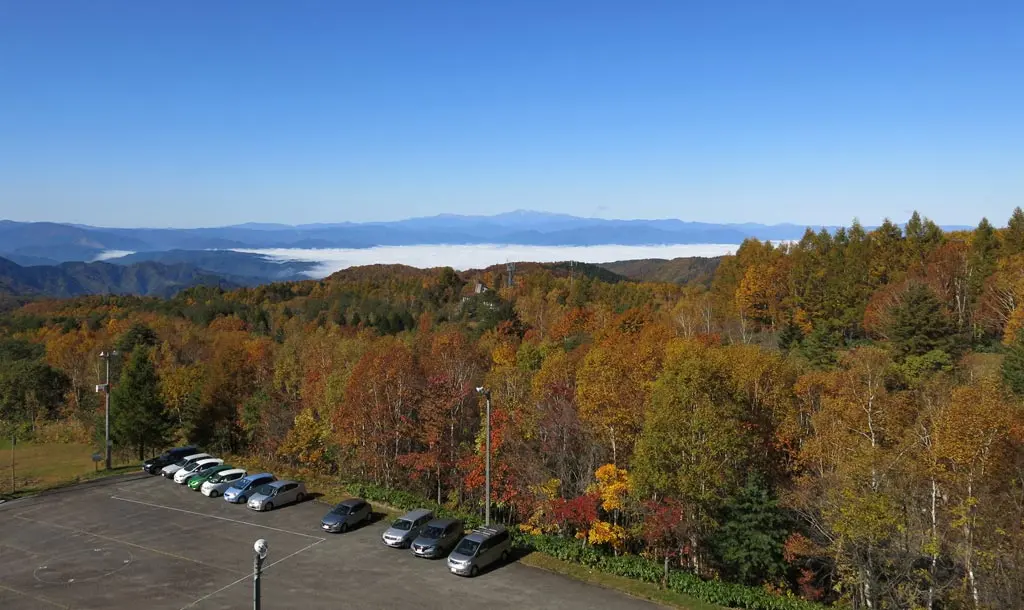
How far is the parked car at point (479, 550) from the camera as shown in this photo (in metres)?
24.5

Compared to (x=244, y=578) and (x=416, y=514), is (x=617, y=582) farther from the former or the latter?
(x=244, y=578)

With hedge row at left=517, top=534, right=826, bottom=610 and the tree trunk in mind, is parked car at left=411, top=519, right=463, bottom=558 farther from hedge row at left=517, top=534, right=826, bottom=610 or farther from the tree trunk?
the tree trunk

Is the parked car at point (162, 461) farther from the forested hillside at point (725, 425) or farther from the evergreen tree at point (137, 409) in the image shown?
the evergreen tree at point (137, 409)

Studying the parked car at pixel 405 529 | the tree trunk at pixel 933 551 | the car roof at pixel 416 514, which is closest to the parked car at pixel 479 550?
the parked car at pixel 405 529

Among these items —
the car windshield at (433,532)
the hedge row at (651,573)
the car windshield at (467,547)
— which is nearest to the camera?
the hedge row at (651,573)

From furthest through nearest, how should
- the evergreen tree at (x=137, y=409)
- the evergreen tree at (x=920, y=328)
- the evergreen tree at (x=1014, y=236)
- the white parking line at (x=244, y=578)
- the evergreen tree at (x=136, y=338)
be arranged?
the evergreen tree at (x=136, y=338) → the evergreen tree at (x=1014, y=236) → the evergreen tree at (x=920, y=328) → the evergreen tree at (x=137, y=409) → the white parking line at (x=244, y=578)

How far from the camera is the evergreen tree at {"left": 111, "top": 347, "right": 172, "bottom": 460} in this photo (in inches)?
1778

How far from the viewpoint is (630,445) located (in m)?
34.4

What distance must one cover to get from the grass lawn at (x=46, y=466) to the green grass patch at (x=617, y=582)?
3007 centimetres

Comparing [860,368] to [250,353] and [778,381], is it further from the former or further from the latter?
[250,353]

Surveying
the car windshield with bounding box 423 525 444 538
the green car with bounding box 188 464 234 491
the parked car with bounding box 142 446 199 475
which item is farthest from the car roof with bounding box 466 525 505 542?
the parked car with bounding box 142 446 199 475

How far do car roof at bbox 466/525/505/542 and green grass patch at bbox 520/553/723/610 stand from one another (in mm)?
1640

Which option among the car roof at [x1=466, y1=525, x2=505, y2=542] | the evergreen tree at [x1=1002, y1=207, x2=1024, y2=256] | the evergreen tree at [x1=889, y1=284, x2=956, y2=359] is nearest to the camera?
the car roof at [x1=466, y1=525, x2=505, y2=542]

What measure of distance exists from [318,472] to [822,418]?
101ft
